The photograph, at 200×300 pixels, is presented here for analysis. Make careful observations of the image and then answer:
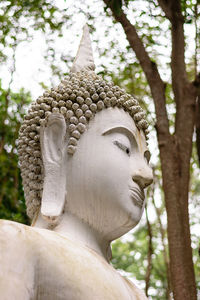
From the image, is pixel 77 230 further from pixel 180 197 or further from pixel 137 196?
pixel 180 197

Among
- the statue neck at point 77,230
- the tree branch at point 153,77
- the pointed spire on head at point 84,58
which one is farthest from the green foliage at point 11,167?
the statue neck at point 77,230

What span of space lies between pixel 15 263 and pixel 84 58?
6.10 feet

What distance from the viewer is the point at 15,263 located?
8.60 feet

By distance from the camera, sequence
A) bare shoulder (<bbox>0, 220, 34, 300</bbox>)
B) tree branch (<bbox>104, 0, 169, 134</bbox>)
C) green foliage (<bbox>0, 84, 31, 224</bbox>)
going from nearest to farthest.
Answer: bare shoulder (<bbox>0, 220, 34, 300</bbox>), tree branch (<bbox>104, 0, 169, 134</bbox>), green foliage (<bbox>0, 84, 31, 224</bbox>)

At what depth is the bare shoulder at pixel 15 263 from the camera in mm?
2518

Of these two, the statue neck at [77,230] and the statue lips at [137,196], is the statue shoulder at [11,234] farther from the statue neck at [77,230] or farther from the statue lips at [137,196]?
the statue lips at [137,196]

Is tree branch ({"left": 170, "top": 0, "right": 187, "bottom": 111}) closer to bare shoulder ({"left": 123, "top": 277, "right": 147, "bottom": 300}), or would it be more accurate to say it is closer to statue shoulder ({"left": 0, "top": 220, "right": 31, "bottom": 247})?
bare shoulder ({"left": 123, "top": 277, "right": 147, "bottom": 300})

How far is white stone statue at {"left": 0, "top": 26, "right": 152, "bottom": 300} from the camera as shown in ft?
8.89

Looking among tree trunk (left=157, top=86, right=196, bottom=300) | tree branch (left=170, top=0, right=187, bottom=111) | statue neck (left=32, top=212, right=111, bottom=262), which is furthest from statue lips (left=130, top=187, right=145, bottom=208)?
tree branch (left=170, top=0, right=187, bottom=111)

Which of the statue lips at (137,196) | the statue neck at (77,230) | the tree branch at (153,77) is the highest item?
the tree branch at (153,77)

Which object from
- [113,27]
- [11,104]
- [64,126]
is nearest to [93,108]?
[64,126]

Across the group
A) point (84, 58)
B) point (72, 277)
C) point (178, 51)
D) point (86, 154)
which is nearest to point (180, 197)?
point (178, 51)

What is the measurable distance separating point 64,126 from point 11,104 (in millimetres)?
7277

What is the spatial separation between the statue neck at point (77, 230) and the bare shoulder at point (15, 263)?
1.22 ft
